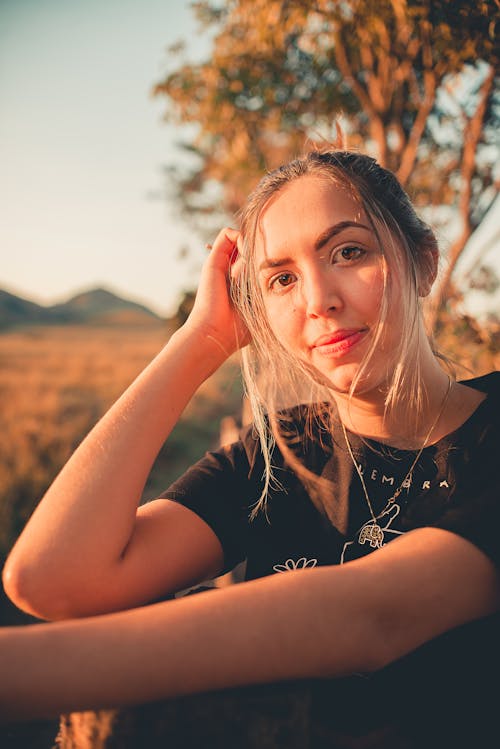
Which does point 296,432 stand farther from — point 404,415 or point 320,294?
point 320,294

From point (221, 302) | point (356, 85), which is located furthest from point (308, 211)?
point (356, 85)

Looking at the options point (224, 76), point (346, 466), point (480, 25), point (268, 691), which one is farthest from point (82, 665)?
point (224, 76)

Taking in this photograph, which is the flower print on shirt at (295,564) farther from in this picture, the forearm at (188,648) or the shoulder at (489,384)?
the shoulder at (489,384)

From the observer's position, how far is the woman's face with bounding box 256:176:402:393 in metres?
1.56

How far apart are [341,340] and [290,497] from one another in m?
0.58

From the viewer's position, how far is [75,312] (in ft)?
284

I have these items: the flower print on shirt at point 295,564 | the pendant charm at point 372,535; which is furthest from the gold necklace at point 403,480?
the flower print on shirt at point 295,564

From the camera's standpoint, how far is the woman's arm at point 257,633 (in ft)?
2.95

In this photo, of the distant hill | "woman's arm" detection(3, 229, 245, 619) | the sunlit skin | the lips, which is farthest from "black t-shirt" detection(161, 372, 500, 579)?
the distant hill

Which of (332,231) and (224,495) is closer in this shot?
(332,231)

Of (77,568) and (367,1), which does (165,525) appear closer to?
(77,568)

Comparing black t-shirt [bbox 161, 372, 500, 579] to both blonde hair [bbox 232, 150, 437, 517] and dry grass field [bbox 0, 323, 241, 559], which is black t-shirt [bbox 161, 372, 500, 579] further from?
dry grass field [bbox 0, 323, 241, 559]

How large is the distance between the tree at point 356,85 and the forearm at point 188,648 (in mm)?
2866

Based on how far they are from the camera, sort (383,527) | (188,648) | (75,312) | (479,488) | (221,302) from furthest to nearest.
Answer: (75,312) → (221,302) → (383,527) → (479,488) → (188,648)
